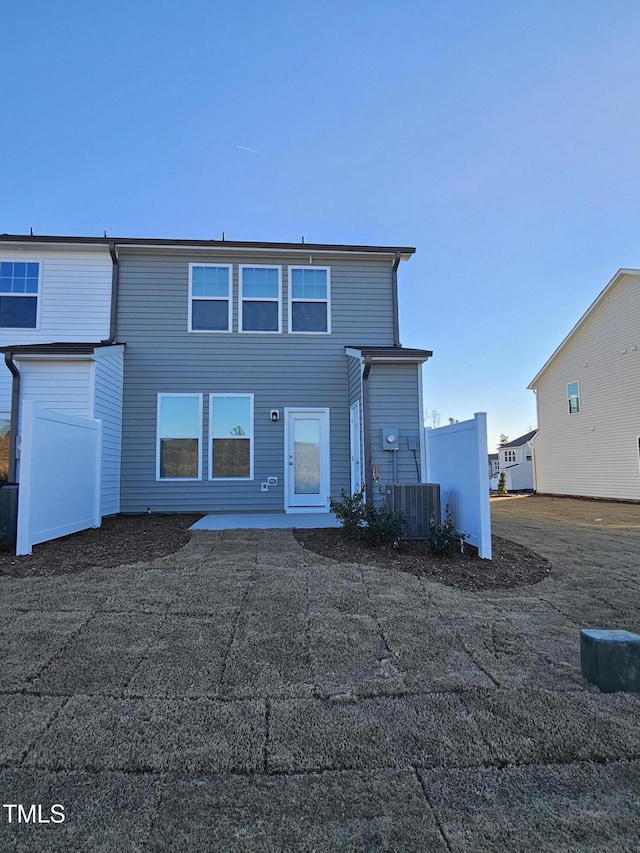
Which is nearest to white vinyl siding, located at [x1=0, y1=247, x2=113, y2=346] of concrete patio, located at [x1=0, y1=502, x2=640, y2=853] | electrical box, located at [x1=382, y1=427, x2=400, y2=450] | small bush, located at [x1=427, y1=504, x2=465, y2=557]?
electrical box, located at [x1=382, y1=427, x2=400, y2=450]

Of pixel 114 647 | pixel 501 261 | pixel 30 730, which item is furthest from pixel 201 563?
pixel 501 261

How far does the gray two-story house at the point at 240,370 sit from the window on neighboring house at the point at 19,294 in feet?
5.50

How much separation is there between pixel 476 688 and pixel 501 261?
1337cm

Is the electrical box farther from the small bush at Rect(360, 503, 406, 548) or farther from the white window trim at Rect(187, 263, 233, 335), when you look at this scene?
the white window trim at Rect(187, 263, 233, 335)

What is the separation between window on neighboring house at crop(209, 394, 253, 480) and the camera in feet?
30.6

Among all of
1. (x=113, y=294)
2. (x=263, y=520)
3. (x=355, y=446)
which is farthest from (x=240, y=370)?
(x=263, y=520)

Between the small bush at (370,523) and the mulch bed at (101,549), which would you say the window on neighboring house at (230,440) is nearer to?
the mulch bed at (101,549)

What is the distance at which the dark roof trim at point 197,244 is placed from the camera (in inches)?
361

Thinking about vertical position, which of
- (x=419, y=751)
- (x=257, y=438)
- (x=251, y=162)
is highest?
(x=251, y=162)

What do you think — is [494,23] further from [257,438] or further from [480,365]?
[480,365]

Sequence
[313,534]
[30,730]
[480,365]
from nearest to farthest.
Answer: [30,730]
[313,534]
[480,365]

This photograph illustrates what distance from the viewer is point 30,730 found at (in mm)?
2119

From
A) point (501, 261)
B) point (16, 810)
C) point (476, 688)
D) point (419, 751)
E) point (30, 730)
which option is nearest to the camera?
point (16, 810)

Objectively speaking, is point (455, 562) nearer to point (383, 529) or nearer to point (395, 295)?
point (383, 529)
